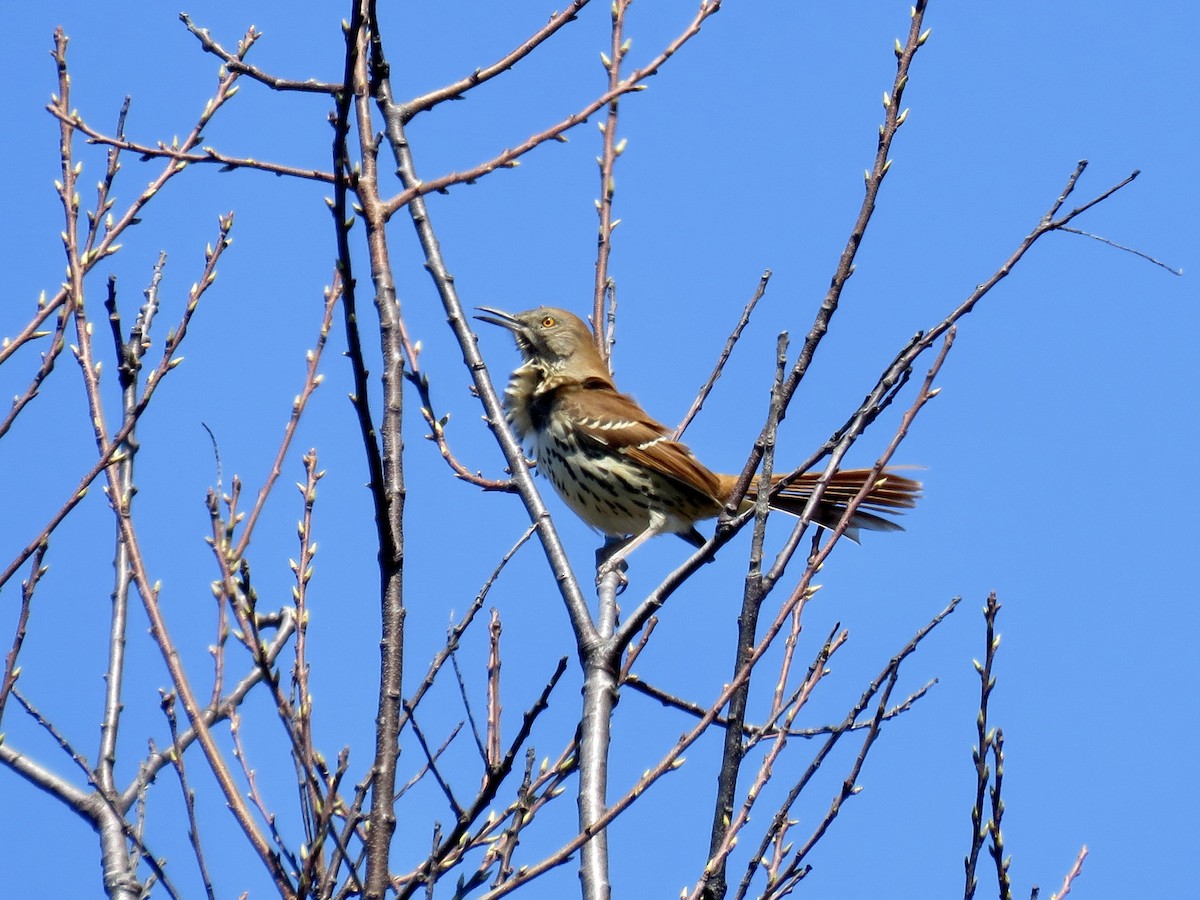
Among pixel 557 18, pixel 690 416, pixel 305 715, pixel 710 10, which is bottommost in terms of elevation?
pixel 305 715

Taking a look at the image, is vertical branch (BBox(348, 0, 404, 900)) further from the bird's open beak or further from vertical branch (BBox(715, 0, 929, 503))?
the bird's open beak

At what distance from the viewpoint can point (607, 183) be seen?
4480mm

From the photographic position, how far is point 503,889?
2033 mm

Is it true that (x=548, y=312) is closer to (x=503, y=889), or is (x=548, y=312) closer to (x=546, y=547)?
(x=546, y=547)

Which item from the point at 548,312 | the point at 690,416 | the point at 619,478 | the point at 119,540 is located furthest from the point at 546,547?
the point at 548,312

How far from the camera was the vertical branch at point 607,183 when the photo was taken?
3914 millimetres

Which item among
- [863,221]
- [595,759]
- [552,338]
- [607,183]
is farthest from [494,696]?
[552,338]

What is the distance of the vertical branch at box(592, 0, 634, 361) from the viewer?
3.91 metres

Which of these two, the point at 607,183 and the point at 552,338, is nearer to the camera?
the point at 607,183

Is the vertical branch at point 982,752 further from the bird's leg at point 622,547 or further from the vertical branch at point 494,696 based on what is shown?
the bird's leg at point 622,547

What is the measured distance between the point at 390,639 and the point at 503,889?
1.34 ft

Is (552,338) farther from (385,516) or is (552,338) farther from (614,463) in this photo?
(385,516)

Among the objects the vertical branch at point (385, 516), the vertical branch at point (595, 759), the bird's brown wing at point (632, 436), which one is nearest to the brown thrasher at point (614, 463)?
the bird's brown wing at point (632, 436)

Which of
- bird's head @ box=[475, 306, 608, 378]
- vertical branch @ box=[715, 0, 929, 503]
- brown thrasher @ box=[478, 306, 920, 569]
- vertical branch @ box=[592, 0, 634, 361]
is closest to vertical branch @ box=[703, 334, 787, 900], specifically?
vertical branch @ box=[715, 0, 929, 503]
